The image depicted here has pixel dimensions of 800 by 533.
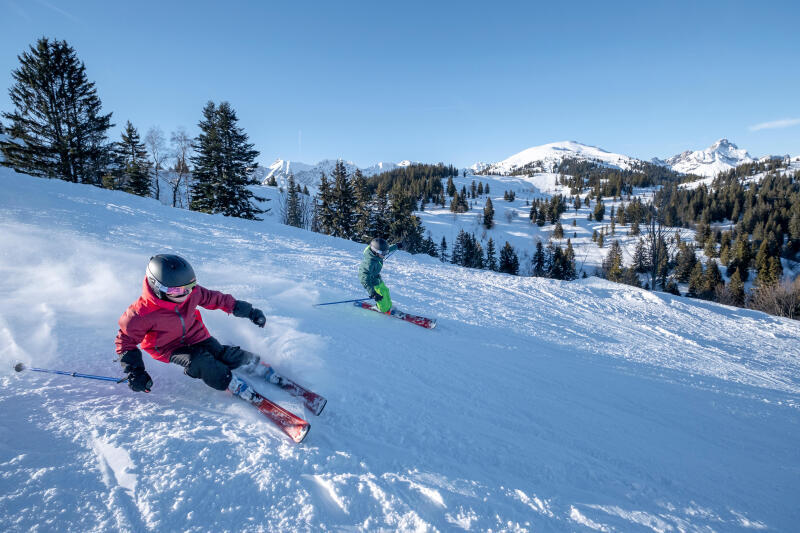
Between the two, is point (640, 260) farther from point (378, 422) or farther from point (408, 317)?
point (378, 422)

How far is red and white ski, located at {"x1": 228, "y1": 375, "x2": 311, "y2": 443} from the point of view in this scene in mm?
2750

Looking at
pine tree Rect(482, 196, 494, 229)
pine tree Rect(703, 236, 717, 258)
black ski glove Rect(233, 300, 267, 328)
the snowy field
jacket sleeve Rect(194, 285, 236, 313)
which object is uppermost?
pine tree Rect(482, 196, 494, 229)

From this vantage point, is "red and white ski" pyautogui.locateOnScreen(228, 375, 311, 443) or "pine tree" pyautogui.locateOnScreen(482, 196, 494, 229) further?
"pine tree" pyautogui.locateOnScreen(482, 196, 494, 229)

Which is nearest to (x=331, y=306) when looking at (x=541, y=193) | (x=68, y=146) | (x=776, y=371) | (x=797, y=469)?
(x=797, y=469)

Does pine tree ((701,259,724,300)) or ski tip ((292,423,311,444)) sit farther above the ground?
ski tip ((292,423,311,444))

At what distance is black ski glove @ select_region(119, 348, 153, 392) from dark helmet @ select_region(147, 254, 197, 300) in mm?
586

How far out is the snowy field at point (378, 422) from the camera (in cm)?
214

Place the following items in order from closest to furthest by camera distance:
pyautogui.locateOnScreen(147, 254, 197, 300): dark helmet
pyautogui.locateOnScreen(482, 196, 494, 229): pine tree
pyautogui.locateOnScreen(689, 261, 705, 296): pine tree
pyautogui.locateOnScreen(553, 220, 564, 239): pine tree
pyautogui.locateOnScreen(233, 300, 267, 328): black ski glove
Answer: pyautogui.locateOnScreen(147, 254, 197, 300): dark helmet
pyautogui.locateOnScreen(233, 300, 267, 328): black ski glove
pyautogui.locateOnScreen(689, 261, 705, 296): pine tree
pyautogui.locateOnScreen(482, 196, 494, 229): pine tree
pyautogui.locateOnScreen(553, 220, 564, 239): pine tree

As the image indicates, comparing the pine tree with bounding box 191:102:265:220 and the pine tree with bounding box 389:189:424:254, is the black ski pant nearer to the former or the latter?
the pine tree with bounding box 191:102:265:220

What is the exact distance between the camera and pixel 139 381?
2.87m

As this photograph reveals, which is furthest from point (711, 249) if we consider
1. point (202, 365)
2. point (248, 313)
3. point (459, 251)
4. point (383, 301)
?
point (202, 365)

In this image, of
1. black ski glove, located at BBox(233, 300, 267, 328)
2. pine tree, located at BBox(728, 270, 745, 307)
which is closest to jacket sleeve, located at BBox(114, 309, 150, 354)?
black ski glove, located at BBox(233, 300, 267, 328)

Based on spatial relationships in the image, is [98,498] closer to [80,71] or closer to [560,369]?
[560,369]

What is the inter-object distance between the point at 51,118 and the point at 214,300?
29.3 metres
